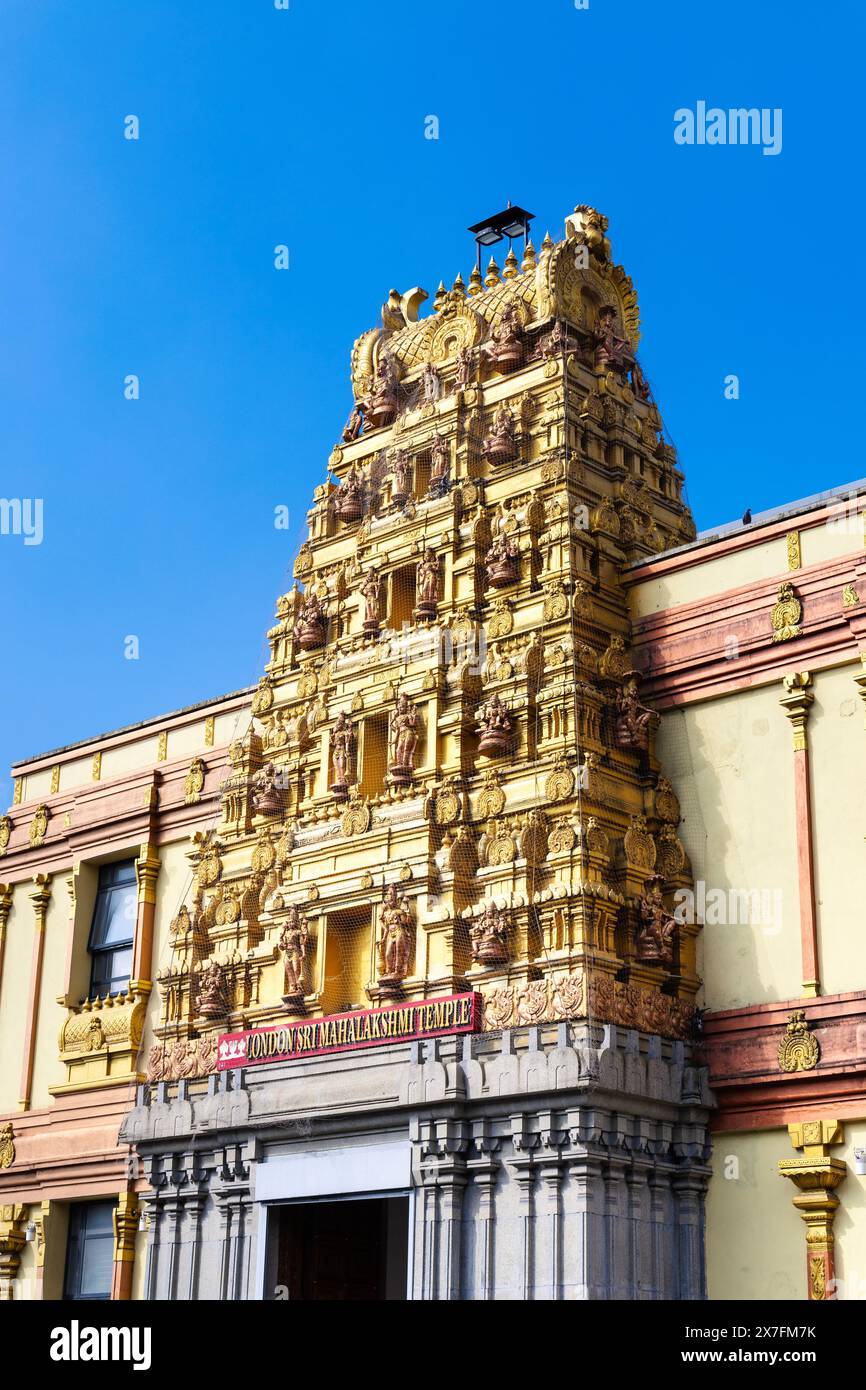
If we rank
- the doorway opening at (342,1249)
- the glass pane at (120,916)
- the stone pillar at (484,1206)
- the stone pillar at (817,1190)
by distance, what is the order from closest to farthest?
the stone pillar at (817,1190) → the stone pillar at (484,1206) → the doorway opening at (342,1249) → the glass pane at (120,916)

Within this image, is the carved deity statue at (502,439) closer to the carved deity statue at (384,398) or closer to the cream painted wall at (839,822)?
the carved deity statue at (384,398)

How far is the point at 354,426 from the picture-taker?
109ft

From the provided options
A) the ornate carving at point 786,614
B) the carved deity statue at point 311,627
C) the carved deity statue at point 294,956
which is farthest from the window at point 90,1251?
the ornate carving at point 786,614

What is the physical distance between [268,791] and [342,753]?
1928 mm

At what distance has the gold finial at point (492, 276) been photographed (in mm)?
32750

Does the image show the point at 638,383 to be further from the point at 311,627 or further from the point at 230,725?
the point at 230,725

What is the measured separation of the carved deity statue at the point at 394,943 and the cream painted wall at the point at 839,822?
20.1 feet

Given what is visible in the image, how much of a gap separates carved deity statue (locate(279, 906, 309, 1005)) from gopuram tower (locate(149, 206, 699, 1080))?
36mm

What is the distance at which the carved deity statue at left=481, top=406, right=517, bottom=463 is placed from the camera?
97.9 ft

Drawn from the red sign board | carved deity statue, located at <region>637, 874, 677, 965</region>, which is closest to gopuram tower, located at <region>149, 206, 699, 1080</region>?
carved deity statue, located at <region>637, 874, 677, 965</region>

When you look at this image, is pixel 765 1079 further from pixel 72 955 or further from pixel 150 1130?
pixel 72 955

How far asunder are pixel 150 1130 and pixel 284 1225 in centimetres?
313

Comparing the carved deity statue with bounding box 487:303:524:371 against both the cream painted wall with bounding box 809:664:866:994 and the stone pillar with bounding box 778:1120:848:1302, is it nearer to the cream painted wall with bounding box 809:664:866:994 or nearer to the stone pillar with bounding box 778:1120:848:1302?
the cream painted wall with bounding box 809:664:866:994
